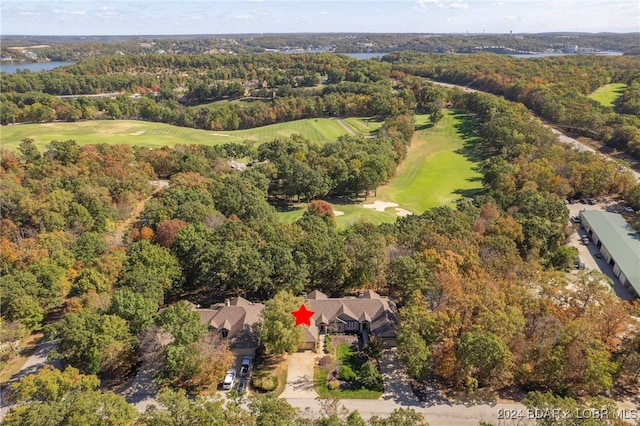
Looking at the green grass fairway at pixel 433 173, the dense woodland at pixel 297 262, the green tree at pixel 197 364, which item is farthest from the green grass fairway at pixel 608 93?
the green tree at pixel 197 364

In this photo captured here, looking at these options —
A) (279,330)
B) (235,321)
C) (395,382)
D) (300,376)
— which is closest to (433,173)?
(395,382)

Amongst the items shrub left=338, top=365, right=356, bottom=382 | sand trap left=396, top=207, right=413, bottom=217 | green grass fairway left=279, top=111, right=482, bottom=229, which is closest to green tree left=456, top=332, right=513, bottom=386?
shrub left=338, top=365, right=356, bottom=382

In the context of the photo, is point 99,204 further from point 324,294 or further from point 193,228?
point 324,294

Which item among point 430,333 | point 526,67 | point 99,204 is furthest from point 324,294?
point 526,67

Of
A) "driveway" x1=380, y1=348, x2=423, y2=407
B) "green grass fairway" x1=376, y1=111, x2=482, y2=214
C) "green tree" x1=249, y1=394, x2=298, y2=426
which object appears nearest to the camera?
"green tree" x1=249, y1=394, x2=298, y2=426

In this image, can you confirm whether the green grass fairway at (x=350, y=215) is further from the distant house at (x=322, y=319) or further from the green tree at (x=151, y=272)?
the green tree at (x=151, y=272)

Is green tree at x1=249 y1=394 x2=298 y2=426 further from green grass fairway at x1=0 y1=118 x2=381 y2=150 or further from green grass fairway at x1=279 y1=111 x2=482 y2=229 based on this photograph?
green grass fairway at x1=0 y1=118 x2=381 y2=150
